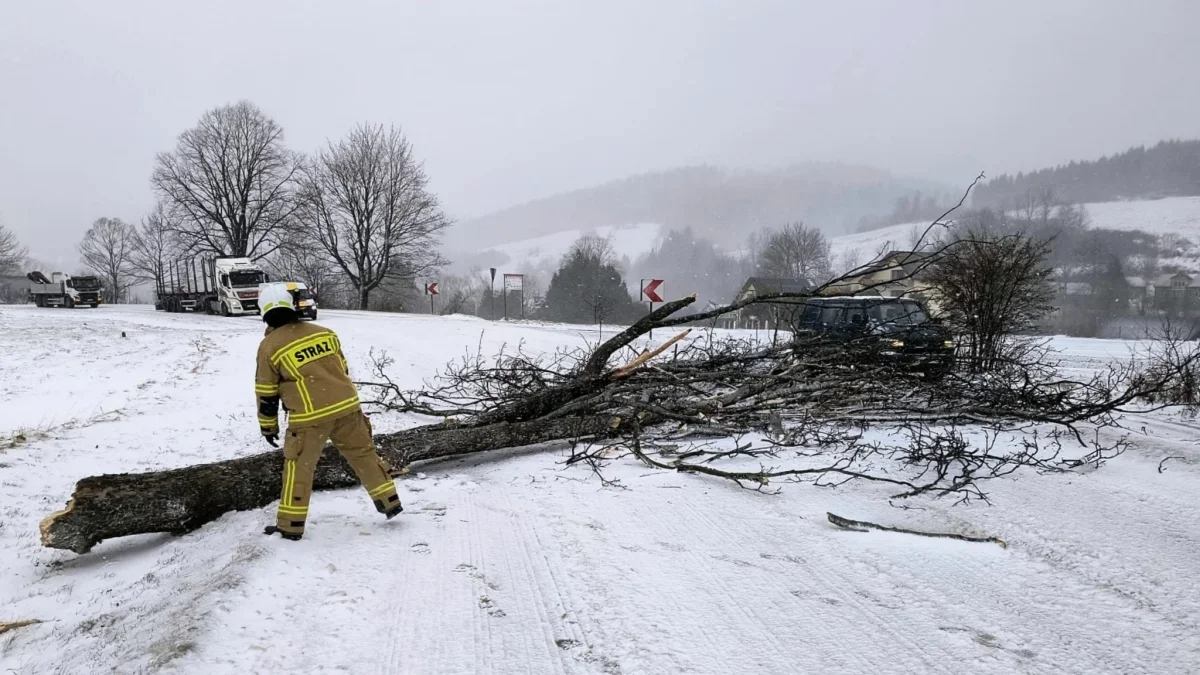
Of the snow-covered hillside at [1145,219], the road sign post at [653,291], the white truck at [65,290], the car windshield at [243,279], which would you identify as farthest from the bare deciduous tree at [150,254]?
the snow-covered hillside at [1145,219]

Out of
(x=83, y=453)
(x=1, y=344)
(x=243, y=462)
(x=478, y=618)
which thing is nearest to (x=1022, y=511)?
(x=478, y=618)

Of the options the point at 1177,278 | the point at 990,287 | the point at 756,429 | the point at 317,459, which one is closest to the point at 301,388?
the point at 317,459

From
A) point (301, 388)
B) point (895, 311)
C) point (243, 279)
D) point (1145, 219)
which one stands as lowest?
point (301, 388)

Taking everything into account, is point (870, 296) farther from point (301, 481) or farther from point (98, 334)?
point (98, 334)

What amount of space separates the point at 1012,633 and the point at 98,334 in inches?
841

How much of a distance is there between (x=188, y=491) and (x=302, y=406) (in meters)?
1.20

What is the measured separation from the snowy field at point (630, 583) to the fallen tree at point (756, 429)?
0.22 metres

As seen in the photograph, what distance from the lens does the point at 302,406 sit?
3.32m

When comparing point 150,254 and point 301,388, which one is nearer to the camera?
point 301,388

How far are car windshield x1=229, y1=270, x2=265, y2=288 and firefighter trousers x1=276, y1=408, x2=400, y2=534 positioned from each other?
26.7 m

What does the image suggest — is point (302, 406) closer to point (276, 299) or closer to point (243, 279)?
point (276, 299)

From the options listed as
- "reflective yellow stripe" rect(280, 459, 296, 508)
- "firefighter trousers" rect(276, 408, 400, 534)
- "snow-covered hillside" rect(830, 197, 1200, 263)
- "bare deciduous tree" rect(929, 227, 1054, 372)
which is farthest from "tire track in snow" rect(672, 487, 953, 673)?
"snow-covered hillside" rect(830, 197, 1200, 263)

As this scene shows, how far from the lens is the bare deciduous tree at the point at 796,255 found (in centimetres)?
5288

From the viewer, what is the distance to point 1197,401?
715 centimetres
